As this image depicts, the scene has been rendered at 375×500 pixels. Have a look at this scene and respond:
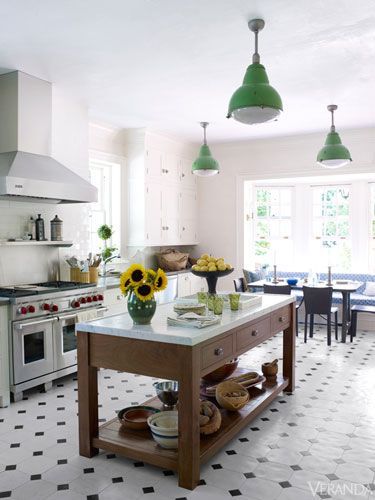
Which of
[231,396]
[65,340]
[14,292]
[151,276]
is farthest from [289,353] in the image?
[14,292]

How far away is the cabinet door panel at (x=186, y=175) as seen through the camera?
8143 millimetres

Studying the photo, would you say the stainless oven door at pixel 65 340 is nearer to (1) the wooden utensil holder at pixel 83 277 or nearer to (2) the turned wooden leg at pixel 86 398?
(1) the wooden utensil holder at pixel 83 277

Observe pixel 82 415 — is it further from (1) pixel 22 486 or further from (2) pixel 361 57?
(2) pixel 361 57

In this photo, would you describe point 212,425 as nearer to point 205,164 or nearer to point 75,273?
point 75,273

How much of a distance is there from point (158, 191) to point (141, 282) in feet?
14.9

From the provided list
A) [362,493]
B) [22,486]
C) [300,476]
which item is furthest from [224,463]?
[22,486]

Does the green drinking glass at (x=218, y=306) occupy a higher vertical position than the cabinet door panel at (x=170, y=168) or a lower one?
lower

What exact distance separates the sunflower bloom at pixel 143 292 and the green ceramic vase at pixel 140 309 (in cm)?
4

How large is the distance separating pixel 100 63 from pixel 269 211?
5.04 metres

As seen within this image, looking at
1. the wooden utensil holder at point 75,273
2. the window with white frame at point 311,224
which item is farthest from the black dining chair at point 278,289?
the wooden utensil holder at point 75,273

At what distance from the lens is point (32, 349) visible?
14.5ft

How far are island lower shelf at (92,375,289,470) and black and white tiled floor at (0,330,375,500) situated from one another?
0.37 ft

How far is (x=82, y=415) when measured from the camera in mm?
3139

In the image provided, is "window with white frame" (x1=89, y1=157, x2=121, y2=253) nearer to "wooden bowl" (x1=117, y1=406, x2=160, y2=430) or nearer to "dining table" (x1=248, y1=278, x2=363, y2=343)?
"dining table" (x1=248, y1=278, x2=363, y2=343)
